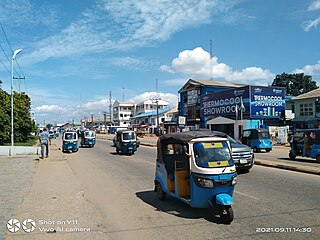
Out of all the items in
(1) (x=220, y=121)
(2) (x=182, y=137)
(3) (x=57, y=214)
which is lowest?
(3) (x=57, y=214)

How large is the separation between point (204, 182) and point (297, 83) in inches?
3311

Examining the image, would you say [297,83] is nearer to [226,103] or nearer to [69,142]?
[226,103]

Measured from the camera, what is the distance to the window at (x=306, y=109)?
42062 millimetres

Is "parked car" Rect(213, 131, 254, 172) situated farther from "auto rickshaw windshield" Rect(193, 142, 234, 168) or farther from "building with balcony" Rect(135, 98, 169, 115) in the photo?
"building with balcony" Rect(135, 98, 169, 115)

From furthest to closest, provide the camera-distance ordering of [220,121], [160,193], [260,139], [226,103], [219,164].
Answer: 1. [226,103]
2. [220,121]
3. [260,139]
4. [160,193]
5. [219,164]

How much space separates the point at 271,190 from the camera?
9.55 m

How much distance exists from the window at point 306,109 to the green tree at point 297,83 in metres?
39.3

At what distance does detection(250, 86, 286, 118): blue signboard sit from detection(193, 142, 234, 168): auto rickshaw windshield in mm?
36429

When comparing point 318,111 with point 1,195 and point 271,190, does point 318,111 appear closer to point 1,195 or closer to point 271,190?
point 271,190

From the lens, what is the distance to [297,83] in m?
82.3

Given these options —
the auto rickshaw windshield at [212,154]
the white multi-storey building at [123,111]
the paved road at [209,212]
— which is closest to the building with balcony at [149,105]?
the white multi-storey building at [123,111]

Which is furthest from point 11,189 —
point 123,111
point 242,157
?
point 123,111

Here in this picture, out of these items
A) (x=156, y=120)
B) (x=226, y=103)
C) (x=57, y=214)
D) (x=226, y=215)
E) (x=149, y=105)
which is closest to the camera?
(x=226, y=215)

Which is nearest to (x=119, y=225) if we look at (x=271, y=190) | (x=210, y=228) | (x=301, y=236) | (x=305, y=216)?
(x=210, y=228)
